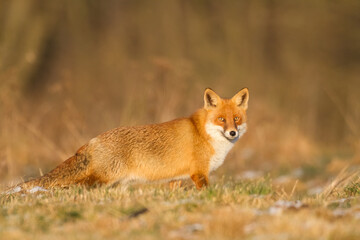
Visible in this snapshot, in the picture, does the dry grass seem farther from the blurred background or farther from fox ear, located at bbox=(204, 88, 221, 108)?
fox ear, located at bbox=(204, 88, 221, 108)

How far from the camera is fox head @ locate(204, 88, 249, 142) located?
6.34 metres

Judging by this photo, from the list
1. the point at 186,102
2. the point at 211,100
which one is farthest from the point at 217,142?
the point at 186,102

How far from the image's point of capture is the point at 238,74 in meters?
18.0

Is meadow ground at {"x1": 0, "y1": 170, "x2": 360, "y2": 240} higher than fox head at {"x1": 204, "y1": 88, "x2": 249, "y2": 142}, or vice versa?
fox head at {"x1": 204, "y1": 88, "x2": 249, "y2": 142}

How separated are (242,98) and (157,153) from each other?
1553mm

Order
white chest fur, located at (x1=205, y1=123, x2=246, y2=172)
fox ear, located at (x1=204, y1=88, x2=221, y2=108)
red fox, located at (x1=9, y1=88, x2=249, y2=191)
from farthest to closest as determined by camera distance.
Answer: fox ear, located at (x1=204, y1=88, x2=221, y2=108) → white chest fur, located at (x1=205, y1=123, x2=246, y2=172) → red fox, located at (x1=9, y1=88, x2=249, y2=191)

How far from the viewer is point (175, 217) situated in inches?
160

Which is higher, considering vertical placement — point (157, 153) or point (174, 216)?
point (157, 153)

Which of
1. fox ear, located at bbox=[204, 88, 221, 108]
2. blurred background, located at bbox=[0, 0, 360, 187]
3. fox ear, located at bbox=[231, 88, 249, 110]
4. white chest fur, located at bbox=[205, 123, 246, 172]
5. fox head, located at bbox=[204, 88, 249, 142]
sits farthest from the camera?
blurred background, located at bbox=[0, 0, 360, 187]

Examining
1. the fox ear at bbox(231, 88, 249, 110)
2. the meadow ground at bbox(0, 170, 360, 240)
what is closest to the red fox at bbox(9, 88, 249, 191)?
the fox ear at bbox(231, 88, 249, 110)

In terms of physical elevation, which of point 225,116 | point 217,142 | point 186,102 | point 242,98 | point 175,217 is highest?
point 186,102

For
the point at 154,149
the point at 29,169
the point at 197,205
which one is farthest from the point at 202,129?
the point at 29,169

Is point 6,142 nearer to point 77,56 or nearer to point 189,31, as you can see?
point 77,56

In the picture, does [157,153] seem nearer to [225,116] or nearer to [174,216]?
[225,116]
